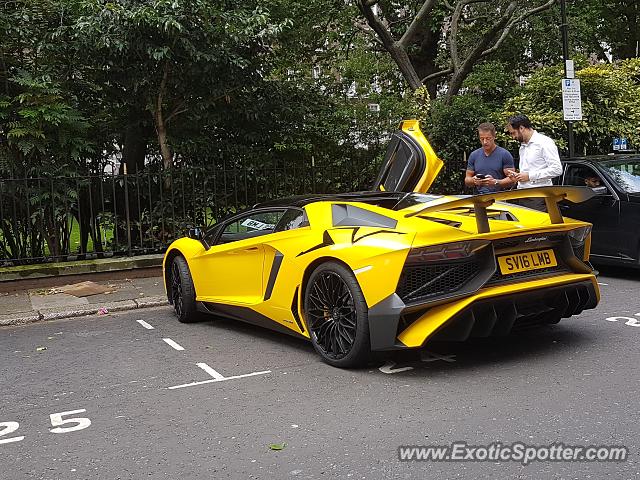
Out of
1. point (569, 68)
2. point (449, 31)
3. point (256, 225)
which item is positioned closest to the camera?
point (256, 225)

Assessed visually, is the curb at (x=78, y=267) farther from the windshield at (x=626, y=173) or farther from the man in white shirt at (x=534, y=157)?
the windshield at (x=626, y=173)

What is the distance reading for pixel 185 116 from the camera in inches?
453

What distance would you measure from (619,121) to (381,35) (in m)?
5.01

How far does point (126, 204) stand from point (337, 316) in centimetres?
596

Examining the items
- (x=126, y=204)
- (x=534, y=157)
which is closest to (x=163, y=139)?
(x=126, y=204)

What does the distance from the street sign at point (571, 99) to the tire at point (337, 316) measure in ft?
24.6

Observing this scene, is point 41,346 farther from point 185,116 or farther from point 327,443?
point 185,116

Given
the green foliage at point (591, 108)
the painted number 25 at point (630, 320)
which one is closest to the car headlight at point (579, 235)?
the painted number 25 at point (630, 320)

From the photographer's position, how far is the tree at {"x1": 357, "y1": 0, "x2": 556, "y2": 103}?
15.4m

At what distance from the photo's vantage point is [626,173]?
29.1 ft

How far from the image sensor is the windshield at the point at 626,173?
28.4 ft

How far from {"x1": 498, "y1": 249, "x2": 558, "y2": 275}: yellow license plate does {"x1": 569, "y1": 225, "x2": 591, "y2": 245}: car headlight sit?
0.31 meters

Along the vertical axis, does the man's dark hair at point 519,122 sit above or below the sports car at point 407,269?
above

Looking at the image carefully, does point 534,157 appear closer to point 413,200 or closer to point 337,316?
point 413,200
